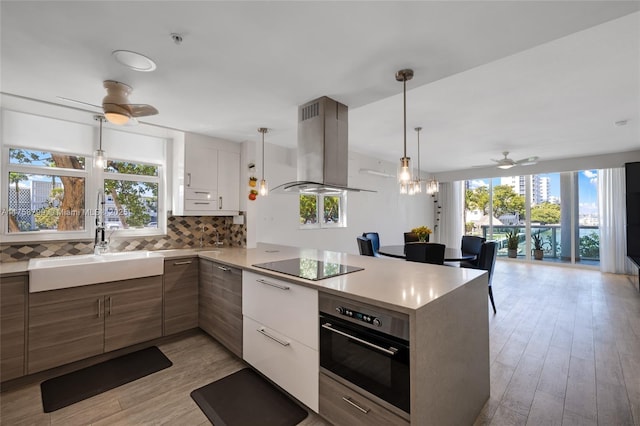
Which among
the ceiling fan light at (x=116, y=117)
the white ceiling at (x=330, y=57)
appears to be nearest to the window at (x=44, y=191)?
the white ceiling at (x=330, y=57)

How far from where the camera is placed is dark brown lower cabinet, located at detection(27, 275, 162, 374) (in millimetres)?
2111

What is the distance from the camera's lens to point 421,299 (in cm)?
132

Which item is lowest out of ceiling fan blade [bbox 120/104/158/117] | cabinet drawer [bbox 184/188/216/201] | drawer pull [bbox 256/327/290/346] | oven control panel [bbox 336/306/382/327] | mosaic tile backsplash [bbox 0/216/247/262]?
drawer pull [bbox 256/327/290/346]

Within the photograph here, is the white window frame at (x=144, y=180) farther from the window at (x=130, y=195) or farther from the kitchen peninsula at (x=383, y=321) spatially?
the kitchen peninsula at (x=383, y=321)

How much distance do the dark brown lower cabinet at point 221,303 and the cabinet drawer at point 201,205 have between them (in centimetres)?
77

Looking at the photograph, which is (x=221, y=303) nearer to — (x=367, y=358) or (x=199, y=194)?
(x=199, y=194)

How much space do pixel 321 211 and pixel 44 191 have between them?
11.3 ft

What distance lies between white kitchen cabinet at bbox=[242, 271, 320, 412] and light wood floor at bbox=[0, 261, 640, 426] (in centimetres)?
28

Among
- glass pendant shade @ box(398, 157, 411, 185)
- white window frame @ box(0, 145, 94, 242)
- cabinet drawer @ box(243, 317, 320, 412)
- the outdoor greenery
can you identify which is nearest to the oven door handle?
cabinet drawer @ box(243, 317, 320, 412)

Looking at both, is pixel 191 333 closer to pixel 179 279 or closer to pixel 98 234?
pixel 179 279

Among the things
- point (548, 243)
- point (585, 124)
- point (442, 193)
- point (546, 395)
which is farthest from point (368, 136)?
point (548, 243)

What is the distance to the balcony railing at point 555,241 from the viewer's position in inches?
248

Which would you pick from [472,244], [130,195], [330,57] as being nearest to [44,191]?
[130,195]

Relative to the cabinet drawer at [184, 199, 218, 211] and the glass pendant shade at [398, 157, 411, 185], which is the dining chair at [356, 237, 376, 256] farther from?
the cabinet drawer at [184, 199, 218, 211]
